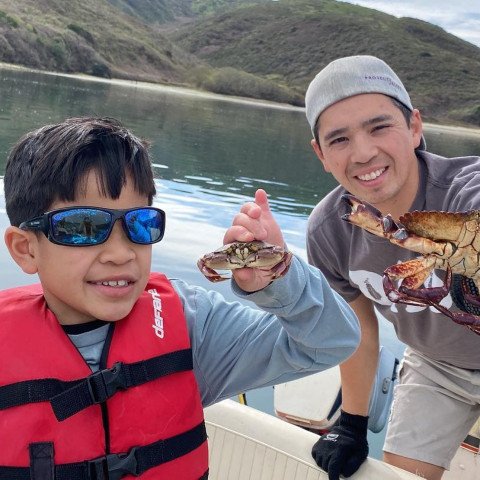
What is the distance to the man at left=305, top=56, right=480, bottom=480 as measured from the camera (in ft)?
10.6

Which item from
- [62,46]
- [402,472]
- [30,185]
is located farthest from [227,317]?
[62,46]

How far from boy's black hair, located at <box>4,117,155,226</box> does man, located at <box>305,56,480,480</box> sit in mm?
1328

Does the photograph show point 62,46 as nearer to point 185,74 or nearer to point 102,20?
point 185,74

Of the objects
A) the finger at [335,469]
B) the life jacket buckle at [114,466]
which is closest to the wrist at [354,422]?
the finger at [335,469]

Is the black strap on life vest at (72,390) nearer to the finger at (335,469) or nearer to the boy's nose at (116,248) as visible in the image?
the boy's nose at (116,248)

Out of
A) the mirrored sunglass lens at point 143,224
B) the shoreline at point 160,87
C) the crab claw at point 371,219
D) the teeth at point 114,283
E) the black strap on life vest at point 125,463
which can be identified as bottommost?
the shoreline at point 160,87

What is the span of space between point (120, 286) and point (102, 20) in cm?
8894

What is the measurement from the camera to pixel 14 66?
50000mm

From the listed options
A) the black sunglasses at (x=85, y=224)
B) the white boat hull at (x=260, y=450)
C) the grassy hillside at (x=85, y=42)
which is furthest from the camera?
the grassy hillside at (x=85, y=42)

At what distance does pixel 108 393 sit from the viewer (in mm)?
2209

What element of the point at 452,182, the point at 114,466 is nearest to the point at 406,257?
the point at 452,182

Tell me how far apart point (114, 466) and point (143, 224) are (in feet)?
2.54

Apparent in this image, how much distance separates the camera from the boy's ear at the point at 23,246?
2.23m

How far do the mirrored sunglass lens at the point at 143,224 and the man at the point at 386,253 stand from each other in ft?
4.40
